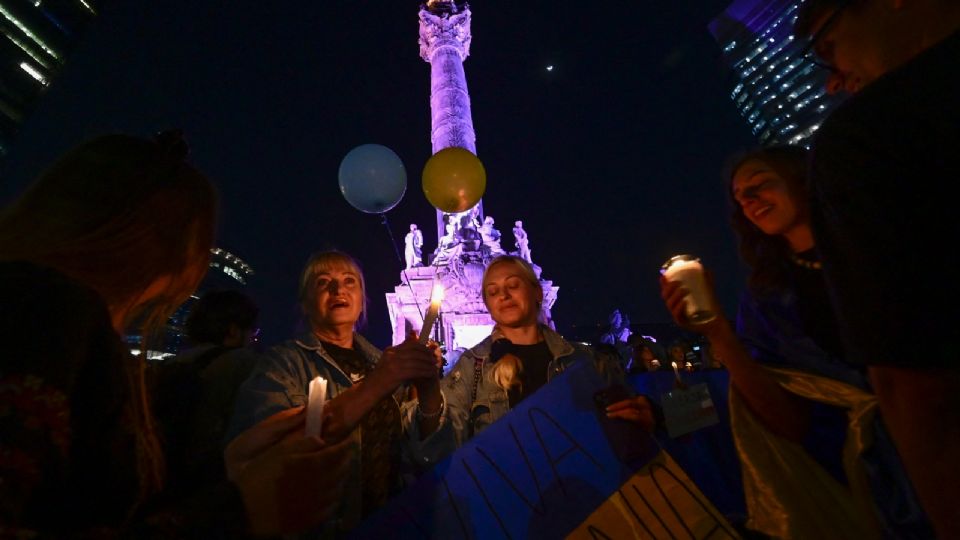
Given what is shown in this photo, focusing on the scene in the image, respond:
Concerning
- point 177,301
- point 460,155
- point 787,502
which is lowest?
A: point 787,502

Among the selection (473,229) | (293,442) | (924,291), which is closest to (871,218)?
(924,291)

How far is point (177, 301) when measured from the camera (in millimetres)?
1546

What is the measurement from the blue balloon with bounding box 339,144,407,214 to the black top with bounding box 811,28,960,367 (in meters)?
5.29

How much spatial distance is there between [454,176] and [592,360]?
402 centimetres

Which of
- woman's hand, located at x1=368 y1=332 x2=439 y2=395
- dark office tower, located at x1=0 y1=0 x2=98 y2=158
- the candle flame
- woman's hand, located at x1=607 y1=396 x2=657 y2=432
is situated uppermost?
dark office tower, located at x1=0 y1=0 x2=98 y2=158

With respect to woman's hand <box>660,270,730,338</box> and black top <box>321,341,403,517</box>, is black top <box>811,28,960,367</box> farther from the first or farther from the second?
black top <box>321,341,403,517</box>

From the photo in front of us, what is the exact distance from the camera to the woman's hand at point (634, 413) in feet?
6.55

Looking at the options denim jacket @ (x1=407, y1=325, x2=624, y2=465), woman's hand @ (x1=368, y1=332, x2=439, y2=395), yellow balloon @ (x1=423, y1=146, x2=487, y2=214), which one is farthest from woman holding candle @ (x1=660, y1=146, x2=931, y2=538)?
yellow balloon @ (x1=423, y1=146, x2=487, y2=214)

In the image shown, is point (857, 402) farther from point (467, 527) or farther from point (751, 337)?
point (467, 527)

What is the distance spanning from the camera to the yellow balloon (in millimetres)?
5703

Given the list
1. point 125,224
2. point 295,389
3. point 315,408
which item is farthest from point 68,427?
point 295,389

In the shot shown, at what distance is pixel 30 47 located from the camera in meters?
31.0

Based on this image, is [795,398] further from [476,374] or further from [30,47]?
[30,47]

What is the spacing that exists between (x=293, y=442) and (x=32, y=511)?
42 centimetres
